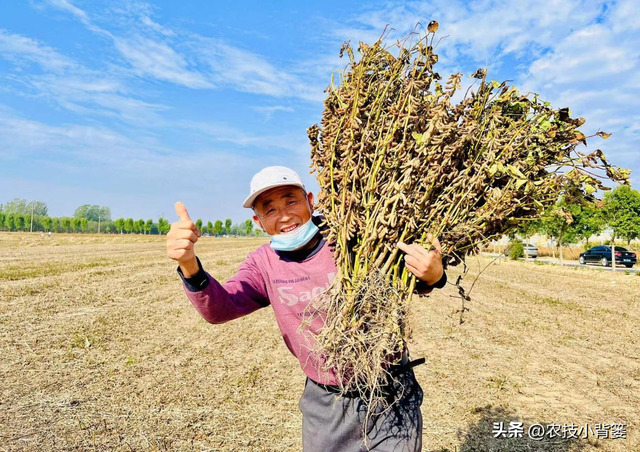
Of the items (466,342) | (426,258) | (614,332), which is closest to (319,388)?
(426,258)

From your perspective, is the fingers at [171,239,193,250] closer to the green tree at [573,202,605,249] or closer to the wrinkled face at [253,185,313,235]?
the wrinkled face at [253,185,313,235]

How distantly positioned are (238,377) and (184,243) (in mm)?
4663

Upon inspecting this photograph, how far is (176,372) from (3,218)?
350ft

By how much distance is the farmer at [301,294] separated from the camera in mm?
2314

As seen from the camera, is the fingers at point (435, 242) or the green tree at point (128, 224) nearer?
the fingers at point (435, 242)

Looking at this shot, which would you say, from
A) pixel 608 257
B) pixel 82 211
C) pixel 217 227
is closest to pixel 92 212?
pixel 82 211

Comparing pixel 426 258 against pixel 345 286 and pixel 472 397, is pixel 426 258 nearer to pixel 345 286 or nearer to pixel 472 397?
pixel 345 286

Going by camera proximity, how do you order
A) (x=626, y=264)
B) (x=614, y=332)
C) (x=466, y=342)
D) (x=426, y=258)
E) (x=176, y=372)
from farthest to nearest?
(x=626, y=264), (x=614, y=332), (x=466, y=342), (x=176, y=372), (x=426, y=258)

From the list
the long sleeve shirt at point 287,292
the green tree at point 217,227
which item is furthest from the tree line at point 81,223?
the long sleeve shirt at point 287,292

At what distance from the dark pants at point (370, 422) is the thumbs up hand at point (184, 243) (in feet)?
3.08

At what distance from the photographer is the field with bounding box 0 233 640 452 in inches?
186

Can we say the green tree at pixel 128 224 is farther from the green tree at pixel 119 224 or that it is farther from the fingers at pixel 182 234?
the fingers at pixel 182 234

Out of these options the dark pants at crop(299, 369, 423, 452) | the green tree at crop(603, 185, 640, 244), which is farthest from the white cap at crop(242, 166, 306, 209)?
the green tree at crop(603, 185, 640, 244)

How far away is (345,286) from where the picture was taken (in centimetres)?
209
